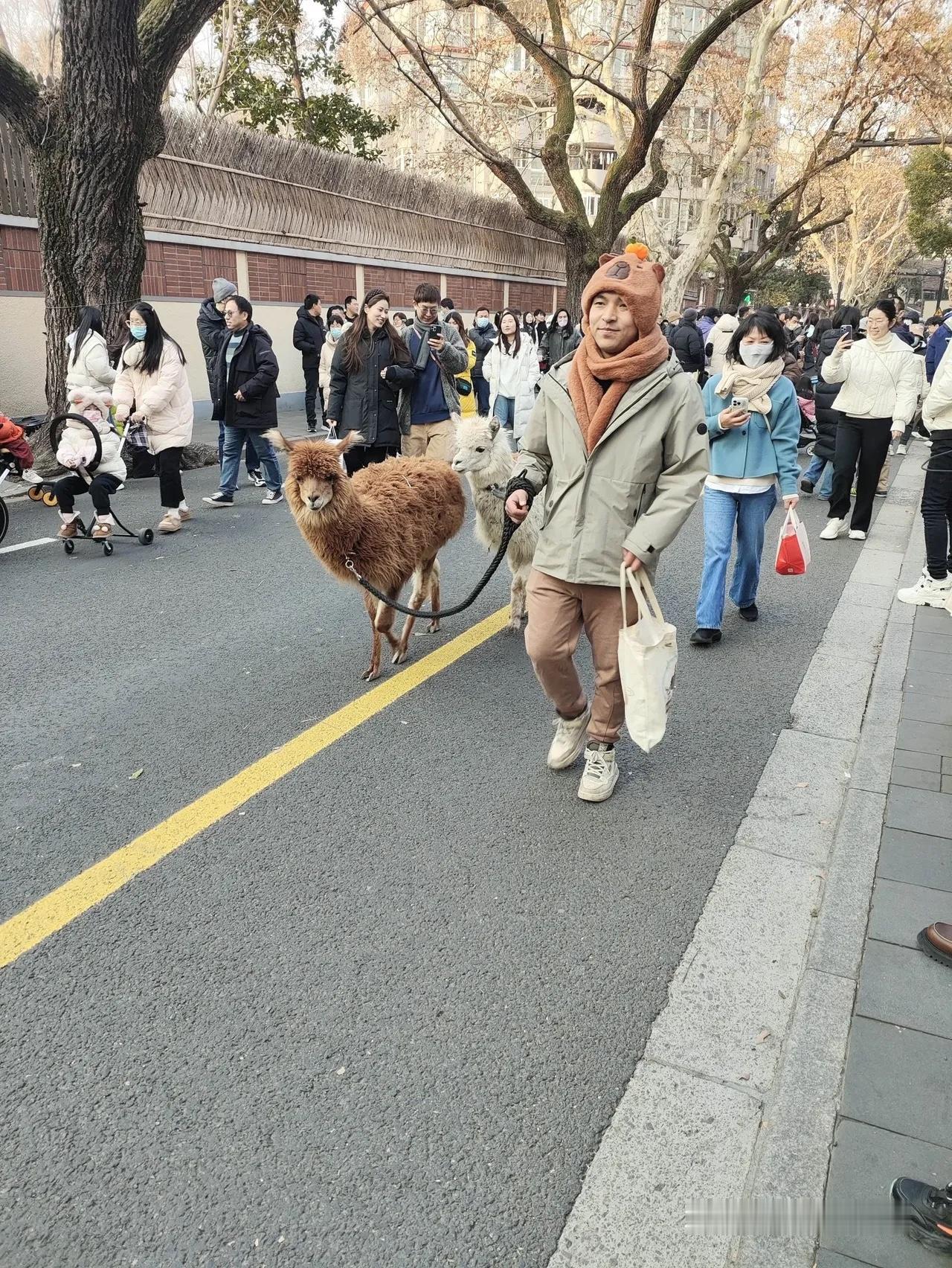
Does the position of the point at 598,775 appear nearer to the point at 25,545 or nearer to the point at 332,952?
the point at 332,952

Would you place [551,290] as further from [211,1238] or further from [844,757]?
[211,1238]

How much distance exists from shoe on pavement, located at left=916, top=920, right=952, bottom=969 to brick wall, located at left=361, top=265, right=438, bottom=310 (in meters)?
19.2

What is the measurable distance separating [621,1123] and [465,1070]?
16.8 inches

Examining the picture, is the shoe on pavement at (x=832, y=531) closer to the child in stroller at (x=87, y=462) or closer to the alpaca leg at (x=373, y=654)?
the alpaca leg at (x=373, y=654)

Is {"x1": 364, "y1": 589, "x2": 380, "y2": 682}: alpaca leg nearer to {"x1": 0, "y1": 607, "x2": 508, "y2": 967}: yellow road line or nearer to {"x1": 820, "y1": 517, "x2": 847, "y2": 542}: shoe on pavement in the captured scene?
{"x1": 0, "y1": 607, "x2": 508, "y2": 967}: yellow road line

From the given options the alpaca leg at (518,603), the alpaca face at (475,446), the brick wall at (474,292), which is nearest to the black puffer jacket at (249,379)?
the alpaca face at (475,446)

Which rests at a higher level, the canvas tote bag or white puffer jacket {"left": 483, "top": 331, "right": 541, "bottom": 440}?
white puffer jacket {"left": 483, "top": 331, "right": 541, "bottom": 440}

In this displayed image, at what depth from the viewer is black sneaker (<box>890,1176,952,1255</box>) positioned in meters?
1.92

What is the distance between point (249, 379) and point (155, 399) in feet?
4.21

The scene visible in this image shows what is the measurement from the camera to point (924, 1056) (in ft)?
8.14

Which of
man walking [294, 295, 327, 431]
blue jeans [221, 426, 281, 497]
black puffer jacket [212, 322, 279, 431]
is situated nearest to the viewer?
black puffer jacket [212, 322, 279, 431]

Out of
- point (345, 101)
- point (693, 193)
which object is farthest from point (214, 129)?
point (693, 193)

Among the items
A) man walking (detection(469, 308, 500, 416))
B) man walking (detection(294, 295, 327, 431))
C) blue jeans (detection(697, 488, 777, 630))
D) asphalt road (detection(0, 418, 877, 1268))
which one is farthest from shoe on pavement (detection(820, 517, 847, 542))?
man walking (detection(294, 295, 327, 431))

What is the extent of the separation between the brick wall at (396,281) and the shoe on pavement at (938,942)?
19.2m
